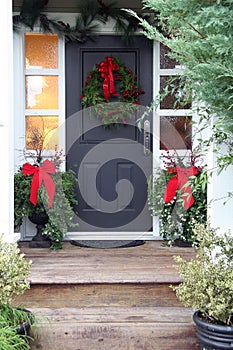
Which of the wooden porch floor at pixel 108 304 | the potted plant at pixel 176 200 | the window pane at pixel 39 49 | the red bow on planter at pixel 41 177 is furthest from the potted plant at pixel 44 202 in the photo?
the window pane at pixel 39 49

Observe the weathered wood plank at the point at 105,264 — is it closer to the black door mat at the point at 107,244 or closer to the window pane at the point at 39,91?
the black door mat at the point at 107,244

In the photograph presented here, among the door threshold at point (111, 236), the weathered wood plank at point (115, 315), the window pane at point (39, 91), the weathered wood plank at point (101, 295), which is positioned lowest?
the weathered wood plank at point (115, 315)

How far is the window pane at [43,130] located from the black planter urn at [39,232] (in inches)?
27.0

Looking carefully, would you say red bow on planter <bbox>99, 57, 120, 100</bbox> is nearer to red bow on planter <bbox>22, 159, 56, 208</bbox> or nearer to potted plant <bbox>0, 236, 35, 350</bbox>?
red bow on planter <bbox>22, 159, 56, 208</bbox>

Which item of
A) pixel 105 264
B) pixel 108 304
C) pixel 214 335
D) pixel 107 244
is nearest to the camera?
pixel 214 335

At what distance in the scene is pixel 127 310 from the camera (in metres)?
3.19

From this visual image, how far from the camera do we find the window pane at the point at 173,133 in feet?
15.8

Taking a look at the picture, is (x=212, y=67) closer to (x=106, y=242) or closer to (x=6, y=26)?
(x=6, y=26)

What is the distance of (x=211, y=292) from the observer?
2.61 m

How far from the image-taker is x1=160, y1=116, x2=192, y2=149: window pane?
4816 mm

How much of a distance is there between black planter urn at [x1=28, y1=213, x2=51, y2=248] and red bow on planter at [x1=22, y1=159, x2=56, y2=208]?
19cm

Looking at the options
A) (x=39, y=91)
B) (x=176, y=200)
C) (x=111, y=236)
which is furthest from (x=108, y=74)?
(x=111, y=236)

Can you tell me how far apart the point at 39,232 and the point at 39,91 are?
1291mm

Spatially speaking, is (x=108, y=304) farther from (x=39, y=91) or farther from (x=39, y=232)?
(x=39, y=91)
